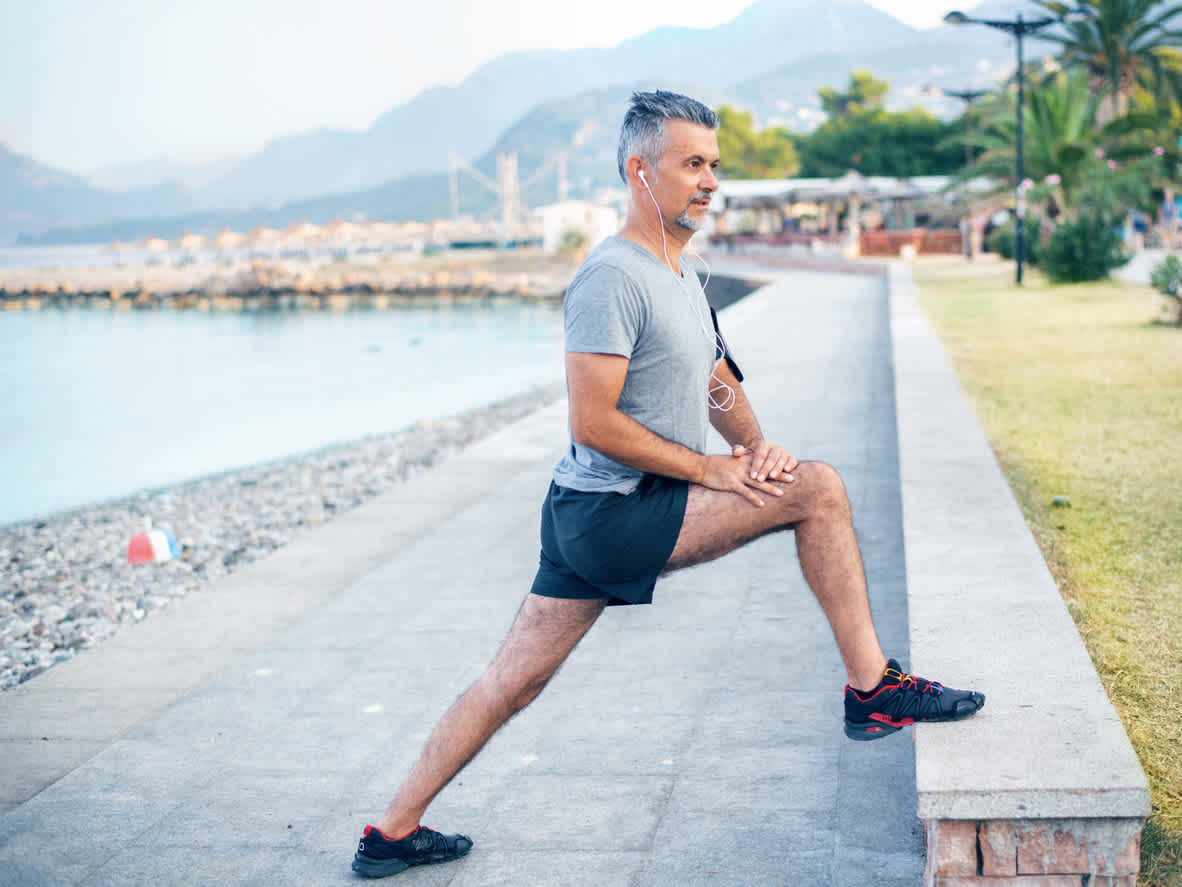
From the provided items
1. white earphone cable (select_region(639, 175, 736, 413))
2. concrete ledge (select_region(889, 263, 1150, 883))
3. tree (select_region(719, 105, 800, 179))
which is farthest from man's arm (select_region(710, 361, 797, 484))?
tree (select_region(719, 105, 800, 179))

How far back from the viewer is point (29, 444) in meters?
24.9

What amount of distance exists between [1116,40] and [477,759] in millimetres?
39111

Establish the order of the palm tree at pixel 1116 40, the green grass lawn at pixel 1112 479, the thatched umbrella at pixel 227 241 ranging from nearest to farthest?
the green grass lawn at pixel 1112 479 → the palm tree at pixel 1116 40 → the thatched umbrella at pixel 227 241

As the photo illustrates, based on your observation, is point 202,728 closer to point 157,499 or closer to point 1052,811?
point 1052,811

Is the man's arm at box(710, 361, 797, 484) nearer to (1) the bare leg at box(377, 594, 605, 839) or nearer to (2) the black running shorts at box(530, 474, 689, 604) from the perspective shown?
(2) the black running shorts at box(530, 474, 689, 604)

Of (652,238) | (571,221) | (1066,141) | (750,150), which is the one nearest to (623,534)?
(652,238)

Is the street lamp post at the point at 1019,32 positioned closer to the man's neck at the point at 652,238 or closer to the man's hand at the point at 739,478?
the man's neck at the point at 652,238

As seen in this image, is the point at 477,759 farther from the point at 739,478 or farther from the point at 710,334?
the point at 710,334

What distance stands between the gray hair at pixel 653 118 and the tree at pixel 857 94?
102474mm

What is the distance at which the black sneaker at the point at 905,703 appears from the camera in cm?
262

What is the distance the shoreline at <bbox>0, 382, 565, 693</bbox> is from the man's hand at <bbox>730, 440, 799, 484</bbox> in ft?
13.4

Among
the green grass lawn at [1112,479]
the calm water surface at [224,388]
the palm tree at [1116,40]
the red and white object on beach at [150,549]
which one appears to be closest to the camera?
the green grass lawn at [1112,479]

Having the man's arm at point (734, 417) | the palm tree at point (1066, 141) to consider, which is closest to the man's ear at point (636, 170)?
the man's arm at point (734, 417)

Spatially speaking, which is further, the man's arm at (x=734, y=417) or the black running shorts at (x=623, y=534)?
the man's arm at (x=734, y=417)
